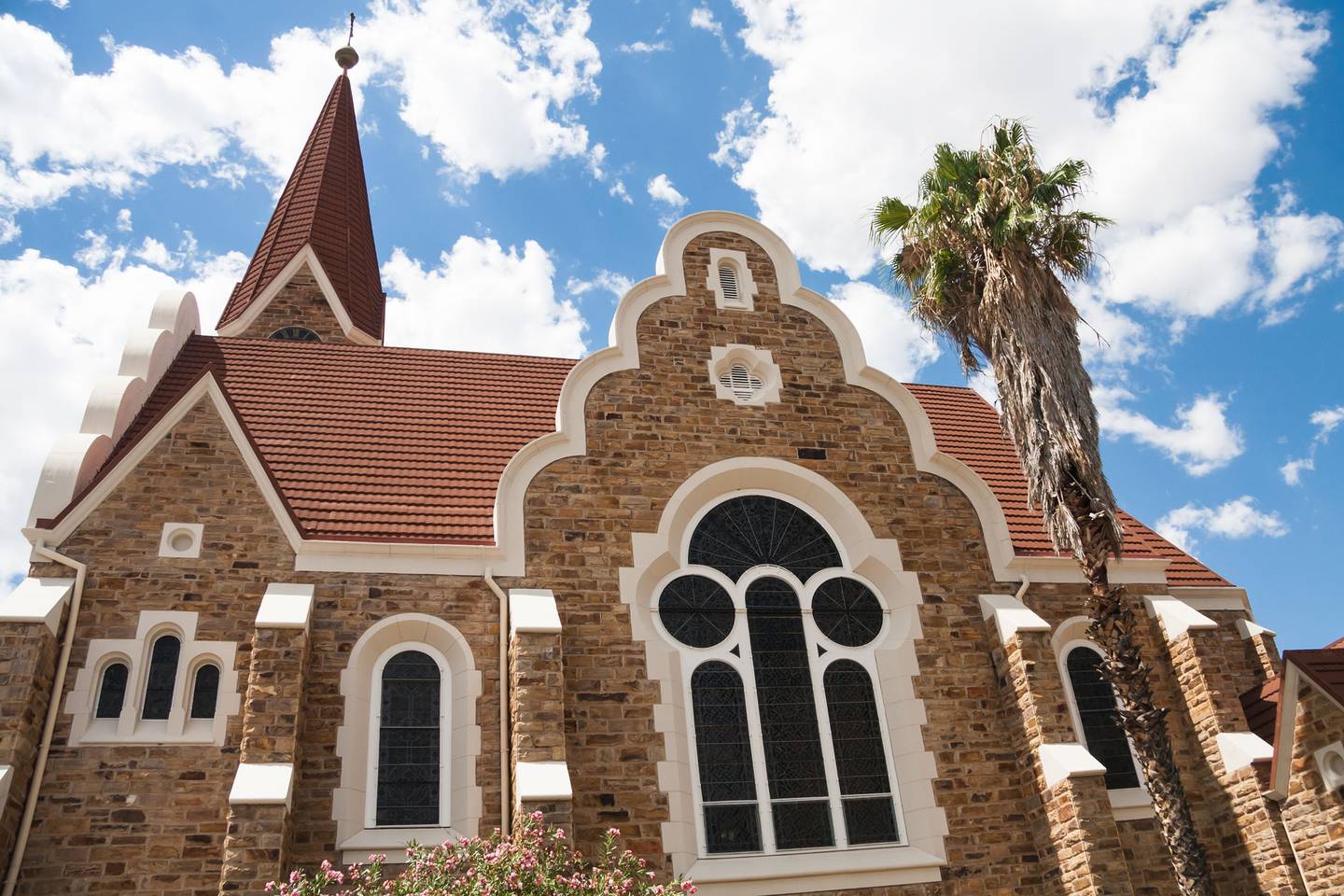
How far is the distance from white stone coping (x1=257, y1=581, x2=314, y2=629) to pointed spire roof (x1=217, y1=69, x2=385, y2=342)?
40.7 ft

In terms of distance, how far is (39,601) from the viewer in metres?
10.8

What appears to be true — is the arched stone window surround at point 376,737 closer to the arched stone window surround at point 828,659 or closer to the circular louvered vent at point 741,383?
the arched stone window surround at point 828,659

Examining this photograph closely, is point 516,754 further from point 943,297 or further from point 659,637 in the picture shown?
point 943,297

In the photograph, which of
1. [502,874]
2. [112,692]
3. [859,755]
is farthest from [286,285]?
[502,874]

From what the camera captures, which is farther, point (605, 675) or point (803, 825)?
point (605, 675)

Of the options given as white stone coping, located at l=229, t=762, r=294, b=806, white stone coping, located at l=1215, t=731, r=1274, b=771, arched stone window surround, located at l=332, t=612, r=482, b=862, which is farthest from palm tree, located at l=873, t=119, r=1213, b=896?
white stone coping, located at l=229, t=762, r=294, b=806

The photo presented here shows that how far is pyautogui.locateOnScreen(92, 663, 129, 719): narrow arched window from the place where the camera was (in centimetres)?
1073

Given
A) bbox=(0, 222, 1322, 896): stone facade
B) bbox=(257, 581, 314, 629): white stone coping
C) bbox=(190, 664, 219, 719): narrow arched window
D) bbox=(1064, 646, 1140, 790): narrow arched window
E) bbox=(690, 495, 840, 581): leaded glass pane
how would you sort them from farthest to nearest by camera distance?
bbox=(690, 495, 840, 581): leaded glass pane < bbox=(1064, 646, 1140, 790): narrow arched window < bbox=(190, 664, 219, 719): narrow arched window < bbox=(257, 581, 314, 629): white stone coping < bbox=(0, 222, 1322, 896): stone facade

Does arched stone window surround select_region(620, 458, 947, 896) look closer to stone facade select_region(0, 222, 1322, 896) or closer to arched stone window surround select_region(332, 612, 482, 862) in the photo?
stone facade select_region(0, 222, 1322, 896)

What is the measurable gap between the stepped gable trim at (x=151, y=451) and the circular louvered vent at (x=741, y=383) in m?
5.73

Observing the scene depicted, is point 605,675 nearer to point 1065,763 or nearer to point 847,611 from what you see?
point 847,611

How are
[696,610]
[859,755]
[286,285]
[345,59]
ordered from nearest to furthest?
[859,755] < [696,610] < [286,285] < [345,59]

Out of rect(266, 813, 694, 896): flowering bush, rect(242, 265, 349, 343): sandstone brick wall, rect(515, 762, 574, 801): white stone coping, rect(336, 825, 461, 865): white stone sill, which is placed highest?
rect(242, 265, 349, 343): sandstone brick wall

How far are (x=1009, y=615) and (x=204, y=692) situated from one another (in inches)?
353
